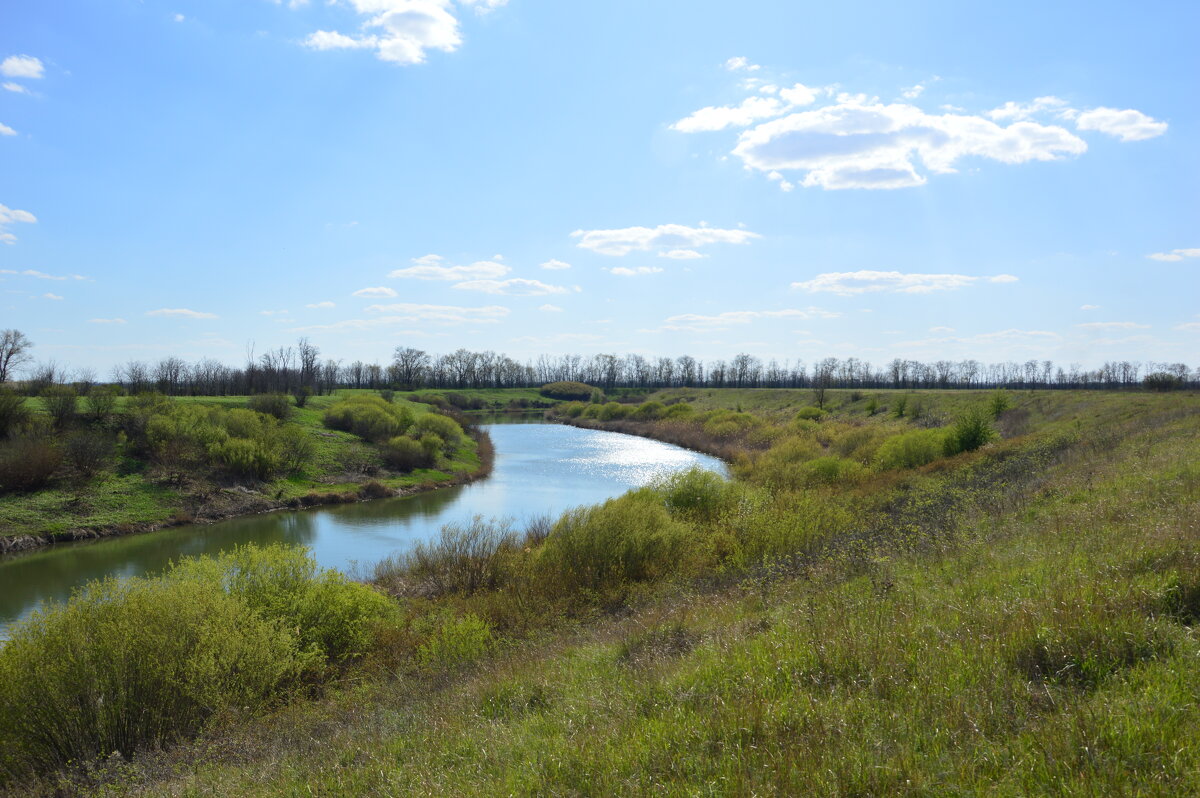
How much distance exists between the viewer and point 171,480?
1340 inches

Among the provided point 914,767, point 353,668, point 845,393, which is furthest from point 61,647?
point 845,393

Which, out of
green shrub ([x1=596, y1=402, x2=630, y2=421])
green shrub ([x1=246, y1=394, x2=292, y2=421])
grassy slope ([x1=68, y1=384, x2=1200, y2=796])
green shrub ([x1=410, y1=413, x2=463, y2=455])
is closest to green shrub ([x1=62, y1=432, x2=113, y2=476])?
green shrub ([x1=246, y1=394, x2=292, y2=421])

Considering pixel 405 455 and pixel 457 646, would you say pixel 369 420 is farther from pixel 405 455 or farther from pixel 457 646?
pixel 457 646

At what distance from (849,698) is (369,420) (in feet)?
→ 167

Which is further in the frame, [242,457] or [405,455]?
[405,455]

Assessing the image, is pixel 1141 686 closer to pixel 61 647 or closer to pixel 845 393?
pixel 61 647

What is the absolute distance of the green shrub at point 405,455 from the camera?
45.6 m

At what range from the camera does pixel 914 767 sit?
3740mm

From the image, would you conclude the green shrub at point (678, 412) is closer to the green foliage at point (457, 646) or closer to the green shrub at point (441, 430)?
the green shrub at point (441, 430)

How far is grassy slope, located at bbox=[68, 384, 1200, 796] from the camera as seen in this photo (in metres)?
3.72

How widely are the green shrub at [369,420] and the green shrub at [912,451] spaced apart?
119 feet

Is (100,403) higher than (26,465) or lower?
higher

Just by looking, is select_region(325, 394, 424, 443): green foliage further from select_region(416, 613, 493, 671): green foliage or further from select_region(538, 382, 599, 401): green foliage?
select_region(538, 382, 599, 401): green foliage

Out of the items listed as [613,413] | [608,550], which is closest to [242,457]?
[608,550]
